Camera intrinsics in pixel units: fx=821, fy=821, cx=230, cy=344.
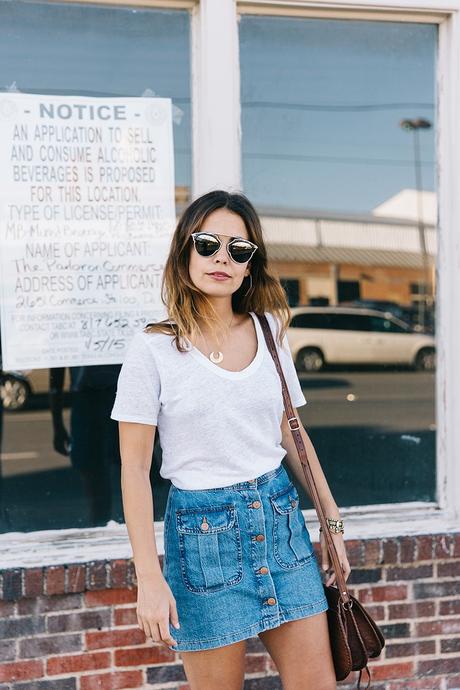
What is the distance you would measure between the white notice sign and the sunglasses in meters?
1.04

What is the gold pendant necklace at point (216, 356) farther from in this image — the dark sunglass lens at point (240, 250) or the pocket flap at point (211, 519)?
the pocket flap at point (211, 519)

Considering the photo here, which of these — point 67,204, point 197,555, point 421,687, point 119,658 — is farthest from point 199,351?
point 421,687

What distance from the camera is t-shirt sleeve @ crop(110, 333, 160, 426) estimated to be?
2.09 meters

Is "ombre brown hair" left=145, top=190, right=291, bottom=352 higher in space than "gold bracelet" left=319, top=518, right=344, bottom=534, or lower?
higher

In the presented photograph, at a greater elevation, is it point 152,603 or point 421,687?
point 152,603

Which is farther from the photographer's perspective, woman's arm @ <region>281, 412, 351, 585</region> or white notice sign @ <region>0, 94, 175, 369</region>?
white notice sign @ <region>0, 94, 175, 369</region>

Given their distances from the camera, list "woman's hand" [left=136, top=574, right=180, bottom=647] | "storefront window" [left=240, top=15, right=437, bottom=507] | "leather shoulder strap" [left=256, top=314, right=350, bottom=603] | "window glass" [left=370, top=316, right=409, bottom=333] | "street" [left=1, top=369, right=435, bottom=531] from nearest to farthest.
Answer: "woman's hand" [left=136, top=574, right=180, bottom=647] < "leather shoulder strap" [left=256, top=314, right=350, bottom=603] < "street" [left=1, top=369, right=435, bottom=531] < "storefront window" [left=240, top=15, right=437, bottom=507] < "window glass" [left=370, top=316, right=409, bottom=333]

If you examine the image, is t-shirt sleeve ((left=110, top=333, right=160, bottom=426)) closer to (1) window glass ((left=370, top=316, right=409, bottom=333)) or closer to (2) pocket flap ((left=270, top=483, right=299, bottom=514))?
(2) pocket flap ((left=270, top=483, right=299, bottom=514))

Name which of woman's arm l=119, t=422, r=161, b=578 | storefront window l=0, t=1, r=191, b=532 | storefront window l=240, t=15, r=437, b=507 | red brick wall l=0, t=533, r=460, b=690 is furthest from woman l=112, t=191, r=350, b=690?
storefront window l=240, t=15, r=437, b=507

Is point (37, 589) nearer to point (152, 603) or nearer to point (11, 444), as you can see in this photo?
point (11, 444)

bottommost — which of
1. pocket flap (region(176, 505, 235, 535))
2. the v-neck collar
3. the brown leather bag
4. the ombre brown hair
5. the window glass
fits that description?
the brown leather bag

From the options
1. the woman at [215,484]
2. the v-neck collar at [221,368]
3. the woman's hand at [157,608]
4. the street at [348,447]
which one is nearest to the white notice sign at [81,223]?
the street at [348,447]

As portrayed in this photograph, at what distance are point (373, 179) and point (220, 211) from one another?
1646mm

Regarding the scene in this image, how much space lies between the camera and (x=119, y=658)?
10.0ft
